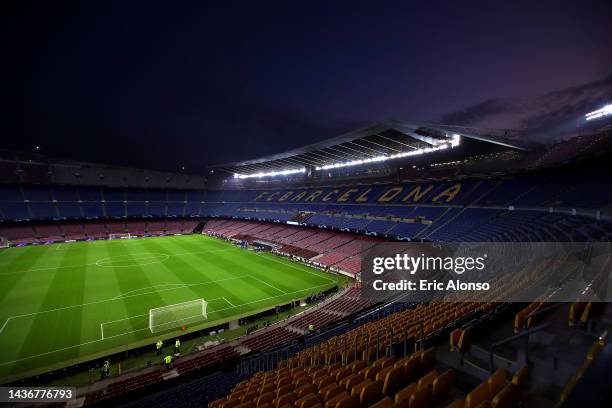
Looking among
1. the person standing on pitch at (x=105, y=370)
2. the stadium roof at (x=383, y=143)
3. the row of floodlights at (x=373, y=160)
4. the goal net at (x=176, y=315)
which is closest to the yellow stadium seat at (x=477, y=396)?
the person standing on pitch at (x=105, y=370)

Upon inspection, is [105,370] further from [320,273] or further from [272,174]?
[272,174]

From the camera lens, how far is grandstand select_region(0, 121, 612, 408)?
6316 mm

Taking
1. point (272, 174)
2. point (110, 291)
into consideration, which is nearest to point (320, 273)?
point (110, 291)

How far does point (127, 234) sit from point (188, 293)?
129 feet

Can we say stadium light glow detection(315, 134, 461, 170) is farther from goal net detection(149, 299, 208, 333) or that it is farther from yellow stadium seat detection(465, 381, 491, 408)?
yellow stadium seat detection(465, 381, 491, 408)

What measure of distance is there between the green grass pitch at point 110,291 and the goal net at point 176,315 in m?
0.60

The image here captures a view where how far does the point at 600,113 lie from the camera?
32500mm

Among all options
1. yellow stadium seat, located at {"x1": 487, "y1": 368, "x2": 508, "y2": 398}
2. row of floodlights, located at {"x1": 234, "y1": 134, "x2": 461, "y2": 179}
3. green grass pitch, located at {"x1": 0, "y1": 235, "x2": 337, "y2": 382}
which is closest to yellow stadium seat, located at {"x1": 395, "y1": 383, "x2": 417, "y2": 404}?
yellow stadium seat, located at {"x1": 487, "y1": 368, "x2": 508, "y2": 398}

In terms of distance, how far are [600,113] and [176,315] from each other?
47.1 metres

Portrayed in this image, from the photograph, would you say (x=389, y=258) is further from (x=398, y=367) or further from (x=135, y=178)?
(x=135, y=178)

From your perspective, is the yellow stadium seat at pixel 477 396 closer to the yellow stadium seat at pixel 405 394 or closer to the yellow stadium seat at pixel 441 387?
the yellow stadium seat at pixel 441 387

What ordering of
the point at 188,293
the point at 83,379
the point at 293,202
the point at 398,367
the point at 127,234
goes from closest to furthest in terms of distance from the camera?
1. the point at 398,367
2. the point at 83,379
3. the point at 188,293
4. the point at 127,234
5. the point at 293,202

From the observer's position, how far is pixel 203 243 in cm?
5172

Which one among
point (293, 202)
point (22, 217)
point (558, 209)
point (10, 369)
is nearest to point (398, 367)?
point (10, 369)
